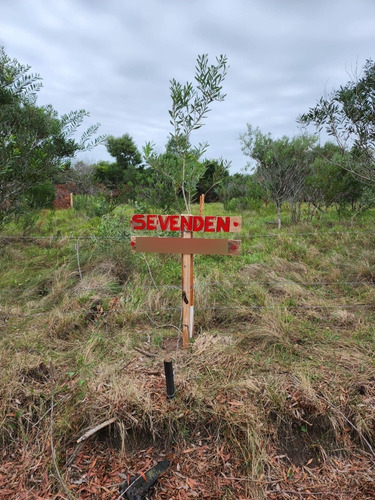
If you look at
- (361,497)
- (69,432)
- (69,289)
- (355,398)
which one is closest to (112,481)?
(69,432)

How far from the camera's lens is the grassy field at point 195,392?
2.03 metres

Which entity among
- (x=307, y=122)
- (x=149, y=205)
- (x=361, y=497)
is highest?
(x=307, y=122)

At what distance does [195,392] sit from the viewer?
2367 mm

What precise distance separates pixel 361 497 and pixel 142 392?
150 cm

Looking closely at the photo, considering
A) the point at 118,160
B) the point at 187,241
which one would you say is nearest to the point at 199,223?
Answer: the point at 187,241

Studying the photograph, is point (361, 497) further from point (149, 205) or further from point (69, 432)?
point (149, 205)

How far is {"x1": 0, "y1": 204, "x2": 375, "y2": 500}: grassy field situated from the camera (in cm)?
203

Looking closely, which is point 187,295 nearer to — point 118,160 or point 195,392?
point 195,392

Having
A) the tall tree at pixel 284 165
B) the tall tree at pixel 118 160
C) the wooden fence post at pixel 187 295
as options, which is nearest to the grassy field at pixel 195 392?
the wooden fence post at pixel 187 295

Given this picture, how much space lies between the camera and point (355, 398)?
7.72 ft

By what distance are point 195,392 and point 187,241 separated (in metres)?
1.27

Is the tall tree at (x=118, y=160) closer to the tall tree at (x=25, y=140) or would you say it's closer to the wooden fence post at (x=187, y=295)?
the tall tree at (x=25, y=140)

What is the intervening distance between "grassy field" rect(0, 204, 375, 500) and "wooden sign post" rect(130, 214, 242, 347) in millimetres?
438

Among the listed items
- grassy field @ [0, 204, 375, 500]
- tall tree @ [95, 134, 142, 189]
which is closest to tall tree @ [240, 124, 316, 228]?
grassy field @ [0, 204, 375, 500]
